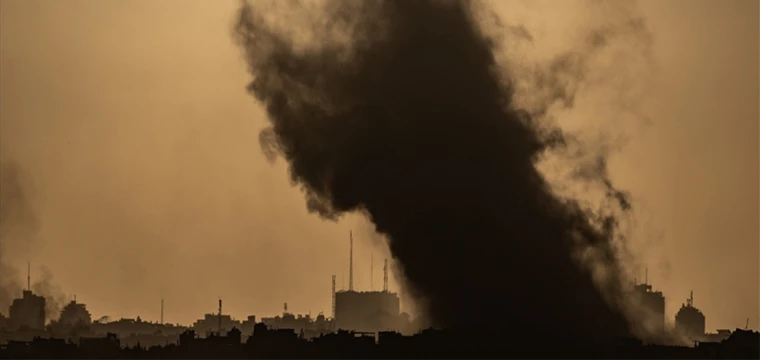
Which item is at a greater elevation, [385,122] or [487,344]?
→ [385,122]

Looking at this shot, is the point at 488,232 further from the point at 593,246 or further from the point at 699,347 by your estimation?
the point at 699,347

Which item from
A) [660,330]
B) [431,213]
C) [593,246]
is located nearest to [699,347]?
[660,330]

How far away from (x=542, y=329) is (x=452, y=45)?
26.9 meters

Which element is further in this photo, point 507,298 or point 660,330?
point 660,330

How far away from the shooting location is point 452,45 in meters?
180

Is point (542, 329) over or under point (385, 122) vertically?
under

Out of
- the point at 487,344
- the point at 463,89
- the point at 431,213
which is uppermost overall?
the point at 463,89

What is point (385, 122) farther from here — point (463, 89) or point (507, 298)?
point (507, 298)

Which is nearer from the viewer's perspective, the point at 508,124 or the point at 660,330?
the point at 508,124

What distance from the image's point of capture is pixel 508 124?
7151 inches

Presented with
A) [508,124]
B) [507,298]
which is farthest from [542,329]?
[508,124]

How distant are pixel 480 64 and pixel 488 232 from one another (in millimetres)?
15893

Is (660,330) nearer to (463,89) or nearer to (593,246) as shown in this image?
(593,246)

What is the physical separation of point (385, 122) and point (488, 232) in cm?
1350
